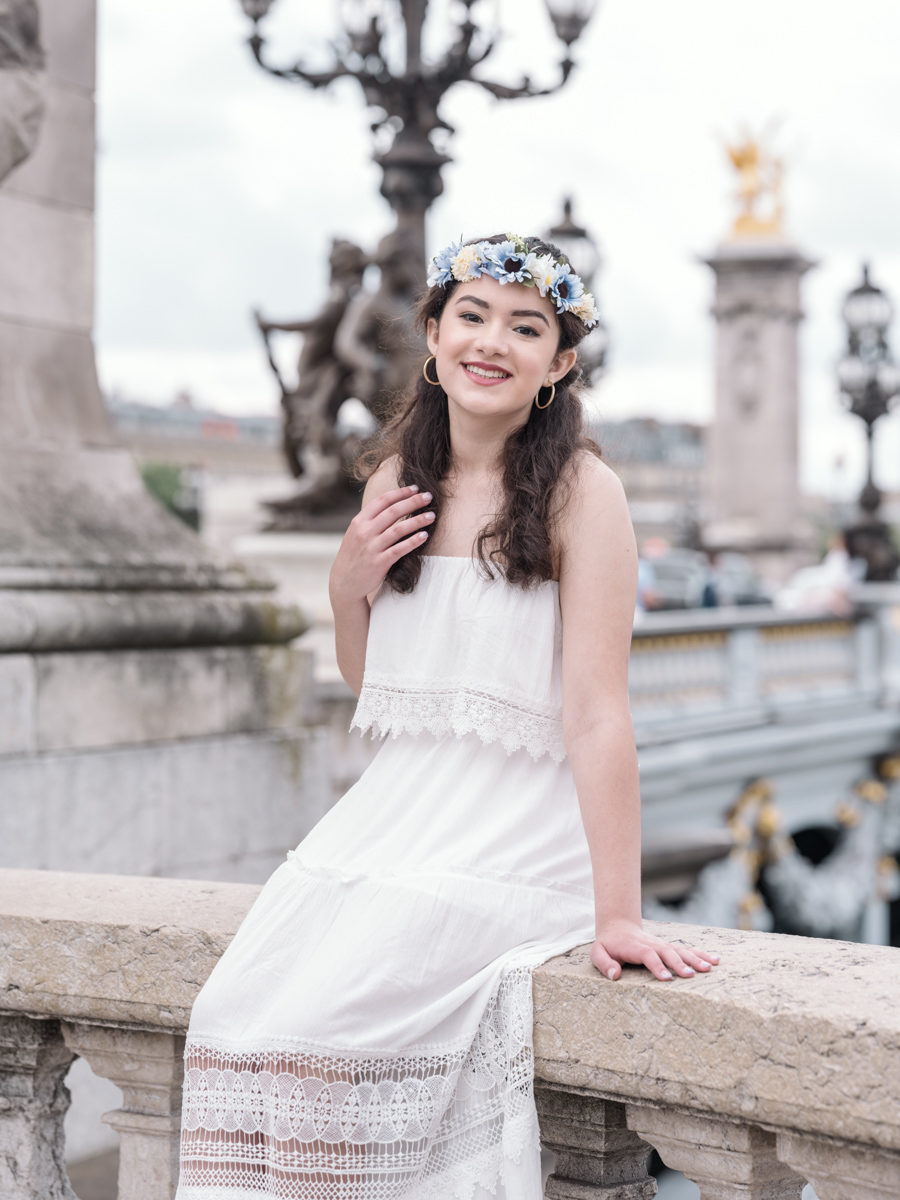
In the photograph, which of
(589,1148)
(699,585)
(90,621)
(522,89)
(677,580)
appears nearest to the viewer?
(589,1148)

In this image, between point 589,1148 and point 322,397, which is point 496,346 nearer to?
point 589,1148

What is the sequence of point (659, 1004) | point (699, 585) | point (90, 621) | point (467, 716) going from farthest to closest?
point (699, 585) → point (90, 621) → point (467, 716) → point (659, 1004)

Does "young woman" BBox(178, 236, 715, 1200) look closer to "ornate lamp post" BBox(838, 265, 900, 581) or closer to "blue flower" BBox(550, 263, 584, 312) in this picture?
"blue flower" BBox(550, 263, 584, 312)

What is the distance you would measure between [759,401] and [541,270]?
165 ft

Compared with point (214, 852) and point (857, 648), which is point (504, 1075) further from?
point (857, 648)

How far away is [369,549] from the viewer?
9.52 feet

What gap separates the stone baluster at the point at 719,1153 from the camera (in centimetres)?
240

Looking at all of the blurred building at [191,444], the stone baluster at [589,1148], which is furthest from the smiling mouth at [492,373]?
the blurred building at [191,444]

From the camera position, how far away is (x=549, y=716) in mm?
2787

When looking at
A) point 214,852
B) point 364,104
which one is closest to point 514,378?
point 214,852

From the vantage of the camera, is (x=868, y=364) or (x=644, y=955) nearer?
(x=644, y=955)

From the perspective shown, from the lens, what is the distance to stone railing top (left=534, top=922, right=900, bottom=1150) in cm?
215

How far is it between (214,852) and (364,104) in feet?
21.8

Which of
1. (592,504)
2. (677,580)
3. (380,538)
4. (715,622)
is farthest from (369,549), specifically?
(677,580)
